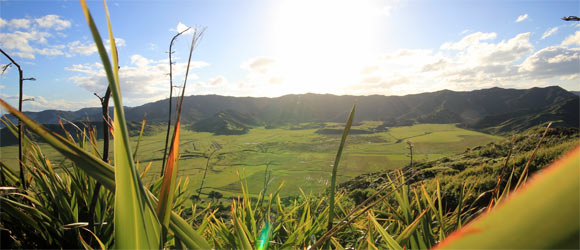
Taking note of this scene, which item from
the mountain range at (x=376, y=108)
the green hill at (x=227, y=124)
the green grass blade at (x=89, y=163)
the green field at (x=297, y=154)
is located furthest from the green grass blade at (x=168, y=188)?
the mountain range at (x=376, y=108)

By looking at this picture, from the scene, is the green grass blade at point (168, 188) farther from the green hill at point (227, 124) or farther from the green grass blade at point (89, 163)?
the green hill at point (227, 124)

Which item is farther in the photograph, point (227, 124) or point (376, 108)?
point (376, 108)

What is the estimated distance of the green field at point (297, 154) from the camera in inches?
1954

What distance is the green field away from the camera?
49.6 meters

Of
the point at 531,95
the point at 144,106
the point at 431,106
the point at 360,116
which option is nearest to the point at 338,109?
the point at 360,116

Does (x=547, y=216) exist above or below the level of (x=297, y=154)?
above

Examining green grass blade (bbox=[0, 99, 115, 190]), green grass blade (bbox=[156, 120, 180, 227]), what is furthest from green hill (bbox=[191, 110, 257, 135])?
green grass blade (bbox=[0, 99, 115, 190])

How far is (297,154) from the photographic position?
246 ft

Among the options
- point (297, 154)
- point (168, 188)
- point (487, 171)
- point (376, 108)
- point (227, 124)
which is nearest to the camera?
point (168, 188)

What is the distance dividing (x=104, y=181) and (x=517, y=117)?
4877 inches

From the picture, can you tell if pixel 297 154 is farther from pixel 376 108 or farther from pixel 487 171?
pixel 376 108

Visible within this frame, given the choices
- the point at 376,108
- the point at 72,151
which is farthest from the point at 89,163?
the point at 376,108

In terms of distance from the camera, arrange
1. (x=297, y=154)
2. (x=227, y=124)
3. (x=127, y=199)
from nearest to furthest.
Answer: (x=127, y=199), (x=297, y=154), (x=227, y=124)

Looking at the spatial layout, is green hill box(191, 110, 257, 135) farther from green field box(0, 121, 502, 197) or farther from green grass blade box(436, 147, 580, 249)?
green grass blade box(436, 147, 580, 249)
